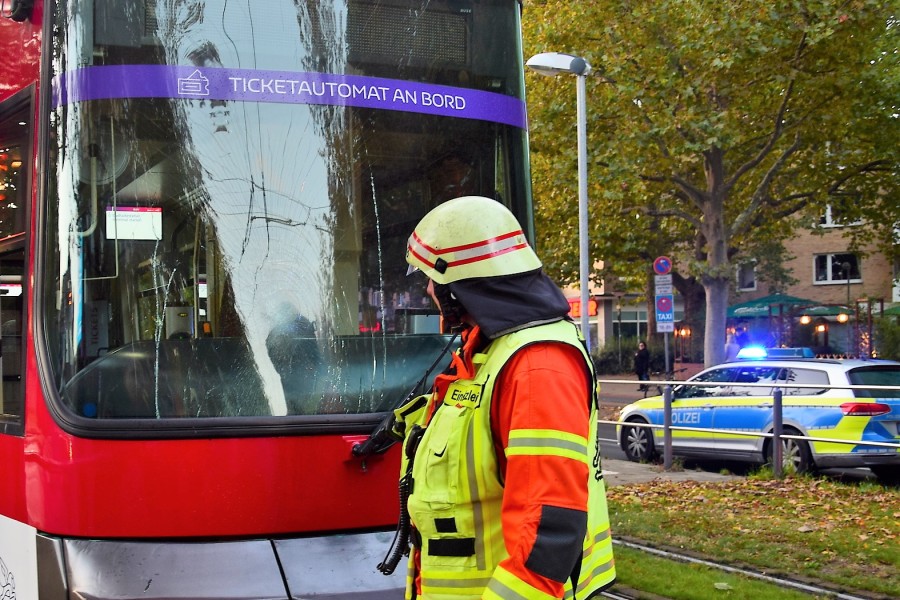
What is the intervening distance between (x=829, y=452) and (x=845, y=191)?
15.9 m

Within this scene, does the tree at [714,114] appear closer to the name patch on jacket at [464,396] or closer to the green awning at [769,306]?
the green awning at [769,306]

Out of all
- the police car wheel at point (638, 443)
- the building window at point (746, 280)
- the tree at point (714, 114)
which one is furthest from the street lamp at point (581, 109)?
the building window at point (746, 280)

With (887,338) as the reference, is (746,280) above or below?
above

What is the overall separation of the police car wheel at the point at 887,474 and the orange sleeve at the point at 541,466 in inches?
421

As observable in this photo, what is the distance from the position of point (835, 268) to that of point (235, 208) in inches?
1872

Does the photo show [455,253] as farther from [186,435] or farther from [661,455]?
[661,455]

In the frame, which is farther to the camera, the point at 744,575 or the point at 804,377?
the point at 804,377

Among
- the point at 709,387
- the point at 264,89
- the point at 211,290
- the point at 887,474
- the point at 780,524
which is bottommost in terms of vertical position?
the point at 887,474

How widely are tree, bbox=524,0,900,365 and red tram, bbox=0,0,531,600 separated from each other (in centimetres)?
1871

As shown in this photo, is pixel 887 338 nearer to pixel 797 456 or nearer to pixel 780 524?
pixel 797 456

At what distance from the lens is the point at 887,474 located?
40.7 feet

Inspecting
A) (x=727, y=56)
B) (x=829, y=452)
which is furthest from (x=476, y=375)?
(x=727, y=56)

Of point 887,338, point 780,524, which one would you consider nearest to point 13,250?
point 780,524

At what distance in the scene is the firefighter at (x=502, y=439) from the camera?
89.0 inches
